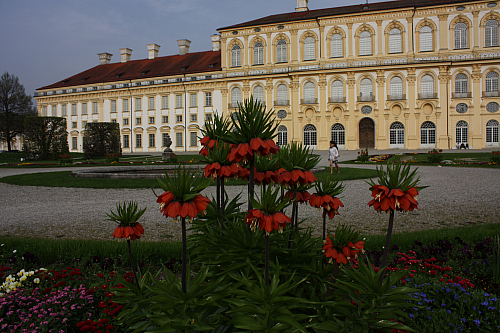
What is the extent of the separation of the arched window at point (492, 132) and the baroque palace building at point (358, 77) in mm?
92

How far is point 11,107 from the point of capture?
161 ft

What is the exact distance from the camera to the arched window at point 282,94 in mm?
45469

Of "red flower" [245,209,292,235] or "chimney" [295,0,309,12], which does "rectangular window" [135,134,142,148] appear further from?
"red flower" [245,209,292,235]

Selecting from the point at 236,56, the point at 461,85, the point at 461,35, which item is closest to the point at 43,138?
the point at 236,56

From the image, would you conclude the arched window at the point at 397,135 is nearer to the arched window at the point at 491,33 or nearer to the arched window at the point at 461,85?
the arched window at the point at 461,85

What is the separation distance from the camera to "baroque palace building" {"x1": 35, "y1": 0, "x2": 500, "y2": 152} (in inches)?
1551

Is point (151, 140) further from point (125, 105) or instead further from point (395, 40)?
→ point (395, 40)

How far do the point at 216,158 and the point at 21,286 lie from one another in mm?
2272

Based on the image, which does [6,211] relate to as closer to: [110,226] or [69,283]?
[110,226]

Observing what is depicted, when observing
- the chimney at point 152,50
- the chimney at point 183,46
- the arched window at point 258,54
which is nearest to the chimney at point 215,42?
the chimney at point 183,46

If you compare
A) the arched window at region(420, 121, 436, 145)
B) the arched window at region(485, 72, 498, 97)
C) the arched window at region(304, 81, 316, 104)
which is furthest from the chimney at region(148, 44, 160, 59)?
the arched window at region(485, 72, 498, 97)

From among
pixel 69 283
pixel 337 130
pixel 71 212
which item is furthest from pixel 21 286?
pixel 337 130

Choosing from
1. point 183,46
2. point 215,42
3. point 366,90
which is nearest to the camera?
point 366,90

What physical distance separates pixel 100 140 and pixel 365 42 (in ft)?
103
